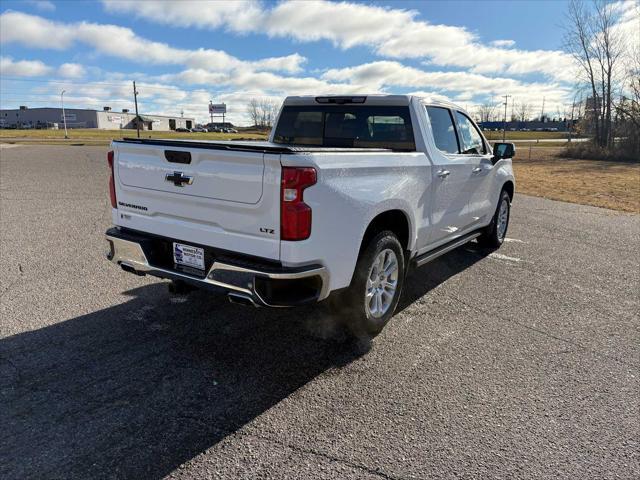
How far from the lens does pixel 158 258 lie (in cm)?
356

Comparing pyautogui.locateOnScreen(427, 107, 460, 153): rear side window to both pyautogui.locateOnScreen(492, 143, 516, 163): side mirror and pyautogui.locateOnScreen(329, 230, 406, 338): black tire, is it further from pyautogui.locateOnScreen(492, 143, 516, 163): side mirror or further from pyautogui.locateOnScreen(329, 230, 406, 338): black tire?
pyautogui.locateOnScreen(329, 230, 406, 338): black tire

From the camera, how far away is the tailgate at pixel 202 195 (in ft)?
9.60

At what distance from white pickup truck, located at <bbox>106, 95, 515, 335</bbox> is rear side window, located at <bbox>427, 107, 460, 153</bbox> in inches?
0.9

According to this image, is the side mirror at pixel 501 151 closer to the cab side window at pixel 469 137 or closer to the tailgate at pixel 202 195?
the cab side window at pixel 469 137

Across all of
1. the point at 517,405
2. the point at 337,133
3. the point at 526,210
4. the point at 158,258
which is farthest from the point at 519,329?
the point at 526,210

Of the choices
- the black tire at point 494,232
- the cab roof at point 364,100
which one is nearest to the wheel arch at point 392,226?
the cab roof at point 364,100

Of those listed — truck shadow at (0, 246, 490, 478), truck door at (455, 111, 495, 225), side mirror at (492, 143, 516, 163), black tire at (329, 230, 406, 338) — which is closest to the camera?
truck shadow at (0, 246, 490, 478)

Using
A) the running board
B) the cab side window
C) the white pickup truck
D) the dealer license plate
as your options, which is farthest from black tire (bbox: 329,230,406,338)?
the cab side window

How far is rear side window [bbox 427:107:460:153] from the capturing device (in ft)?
15.5

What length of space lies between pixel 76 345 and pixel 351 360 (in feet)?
6.91

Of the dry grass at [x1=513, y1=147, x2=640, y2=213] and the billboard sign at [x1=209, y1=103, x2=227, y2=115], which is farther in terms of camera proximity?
the billboard sign at [x1=209, y1=103, x2=227, y2=115]

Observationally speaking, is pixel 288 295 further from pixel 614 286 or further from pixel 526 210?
pixel 526 210

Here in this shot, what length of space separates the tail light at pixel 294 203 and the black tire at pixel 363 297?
0.79 m

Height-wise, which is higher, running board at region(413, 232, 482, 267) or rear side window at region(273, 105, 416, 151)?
rear side window at region(273, 105, 416, 151)
